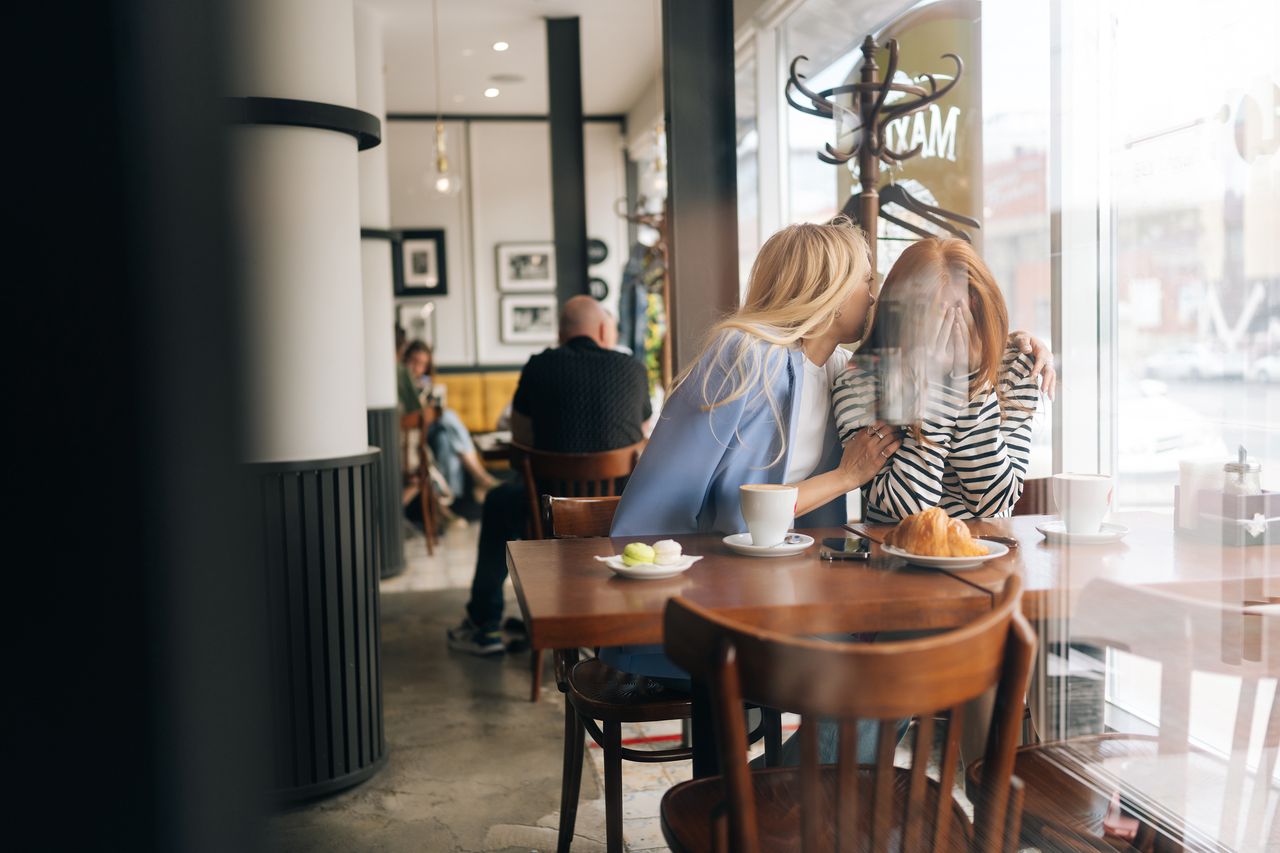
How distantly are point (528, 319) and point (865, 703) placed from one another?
808cm

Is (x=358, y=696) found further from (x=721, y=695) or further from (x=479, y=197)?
(x=479, y=197)

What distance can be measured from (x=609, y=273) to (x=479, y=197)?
1.31 meters

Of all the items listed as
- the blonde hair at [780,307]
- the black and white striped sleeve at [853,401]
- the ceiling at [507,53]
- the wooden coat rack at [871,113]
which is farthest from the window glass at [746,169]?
the ceiling at [507,53]

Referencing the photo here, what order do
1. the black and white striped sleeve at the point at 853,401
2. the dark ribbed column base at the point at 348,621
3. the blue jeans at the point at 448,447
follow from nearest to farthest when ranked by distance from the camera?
the black and white striped sleeve at the point at 853,401
the dark ribbed column base at the point at 348,621
the blue jeans at the point at 448,447

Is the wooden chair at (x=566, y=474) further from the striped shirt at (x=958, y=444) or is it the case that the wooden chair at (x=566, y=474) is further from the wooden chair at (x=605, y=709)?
the striped shirt at (x=958, y=444)

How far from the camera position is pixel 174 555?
20 cm

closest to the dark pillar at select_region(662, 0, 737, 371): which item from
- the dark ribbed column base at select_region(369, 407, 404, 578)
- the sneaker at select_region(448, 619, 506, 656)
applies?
the sneaker at select_region(448, 619, 506, 656)

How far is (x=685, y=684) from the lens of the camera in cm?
185

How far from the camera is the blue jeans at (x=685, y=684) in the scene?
1733 millimetres

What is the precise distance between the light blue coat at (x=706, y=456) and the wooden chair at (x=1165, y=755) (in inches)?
23.8

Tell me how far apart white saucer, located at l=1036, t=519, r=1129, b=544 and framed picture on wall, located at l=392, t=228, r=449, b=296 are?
7529 millimetres

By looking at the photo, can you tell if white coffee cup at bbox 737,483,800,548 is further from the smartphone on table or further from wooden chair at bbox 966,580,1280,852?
wooden chair at bbox 966,580,1280,852

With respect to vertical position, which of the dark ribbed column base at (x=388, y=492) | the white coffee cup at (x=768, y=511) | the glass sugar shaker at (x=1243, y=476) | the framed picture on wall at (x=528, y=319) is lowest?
the dark ribbed column base at (x=388, y=492)

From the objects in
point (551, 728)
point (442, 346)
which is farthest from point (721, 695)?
point (442, 346)
